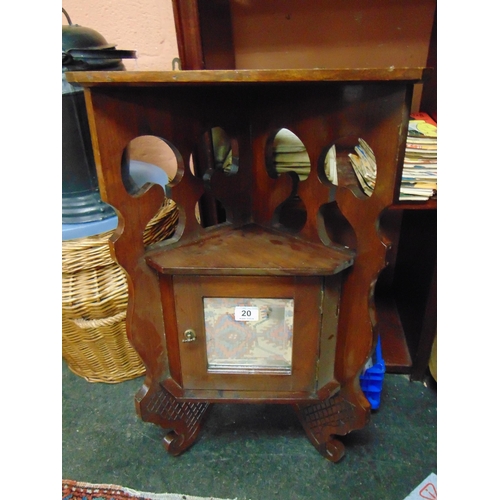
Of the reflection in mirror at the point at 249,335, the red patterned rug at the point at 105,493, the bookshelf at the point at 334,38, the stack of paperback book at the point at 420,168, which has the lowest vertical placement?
the red patterned rug at the point at 105,493

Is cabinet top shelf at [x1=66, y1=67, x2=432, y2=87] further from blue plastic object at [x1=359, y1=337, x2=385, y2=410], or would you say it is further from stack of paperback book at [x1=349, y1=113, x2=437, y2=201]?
blue plastic object at [x1=359, y1=337, x2=385, y2=410]

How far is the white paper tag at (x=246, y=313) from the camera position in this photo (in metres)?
0.83

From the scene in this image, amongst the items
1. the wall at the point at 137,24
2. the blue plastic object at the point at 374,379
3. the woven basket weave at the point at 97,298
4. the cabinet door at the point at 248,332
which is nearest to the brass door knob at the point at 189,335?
the cabinet door at the point at 248,332

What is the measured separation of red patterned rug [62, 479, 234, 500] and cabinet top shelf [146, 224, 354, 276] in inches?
23.1

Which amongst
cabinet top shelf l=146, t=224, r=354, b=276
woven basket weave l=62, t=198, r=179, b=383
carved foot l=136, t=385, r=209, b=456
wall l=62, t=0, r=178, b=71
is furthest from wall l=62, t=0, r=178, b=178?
carved foot l=136, t=385, r=209, b=456

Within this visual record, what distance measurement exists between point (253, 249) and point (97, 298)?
1.60ft

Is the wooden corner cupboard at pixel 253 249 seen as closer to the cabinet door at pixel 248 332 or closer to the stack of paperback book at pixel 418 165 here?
the cabinet door at pixel 248 332

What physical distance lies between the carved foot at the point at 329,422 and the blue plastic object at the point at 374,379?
0.15 metres

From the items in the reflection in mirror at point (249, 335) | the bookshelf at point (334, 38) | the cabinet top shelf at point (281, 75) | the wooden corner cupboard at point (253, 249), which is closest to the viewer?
the cabinet top shelf at point (281, 75)

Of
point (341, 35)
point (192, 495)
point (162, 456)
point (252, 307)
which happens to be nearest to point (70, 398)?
point (162, 456)

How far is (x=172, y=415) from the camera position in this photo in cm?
101

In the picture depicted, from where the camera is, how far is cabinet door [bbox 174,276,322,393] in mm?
799

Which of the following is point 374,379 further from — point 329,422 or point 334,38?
point 334,38

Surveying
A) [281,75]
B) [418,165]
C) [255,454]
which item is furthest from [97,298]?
[418,165]
